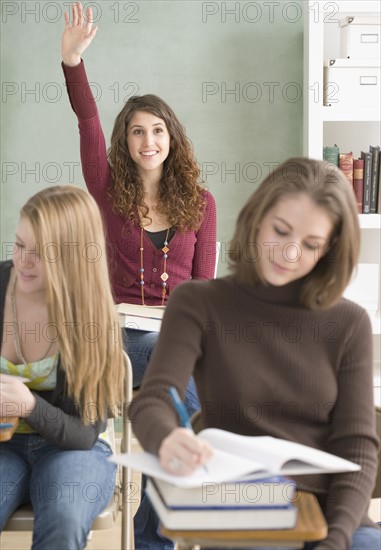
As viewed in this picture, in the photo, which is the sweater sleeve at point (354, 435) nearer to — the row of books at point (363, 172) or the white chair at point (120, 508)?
the white chair at point (120, 508)

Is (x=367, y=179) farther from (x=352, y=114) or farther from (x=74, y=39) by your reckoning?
(x=74, y=39)

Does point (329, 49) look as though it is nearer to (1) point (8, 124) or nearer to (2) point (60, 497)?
(1) point (8, 124)

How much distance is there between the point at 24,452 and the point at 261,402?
589mm

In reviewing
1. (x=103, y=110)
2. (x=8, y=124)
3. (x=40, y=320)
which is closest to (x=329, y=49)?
(x=103, y=110)

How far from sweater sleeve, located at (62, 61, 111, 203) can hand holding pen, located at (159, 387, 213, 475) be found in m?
1.76

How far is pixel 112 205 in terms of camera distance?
2.96m

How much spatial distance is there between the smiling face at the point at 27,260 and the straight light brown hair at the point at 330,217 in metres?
0.47

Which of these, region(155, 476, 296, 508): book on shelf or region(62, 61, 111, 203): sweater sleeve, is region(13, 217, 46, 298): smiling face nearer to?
region(155, 476, 296, 508): book on shelf

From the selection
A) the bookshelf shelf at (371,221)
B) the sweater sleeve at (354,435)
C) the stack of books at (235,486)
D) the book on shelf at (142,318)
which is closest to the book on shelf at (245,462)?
the stack of books at (235,486)

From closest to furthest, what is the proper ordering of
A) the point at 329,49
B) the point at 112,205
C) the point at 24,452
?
the point at 24,452 < the point at 112,205 < the point at 329,49

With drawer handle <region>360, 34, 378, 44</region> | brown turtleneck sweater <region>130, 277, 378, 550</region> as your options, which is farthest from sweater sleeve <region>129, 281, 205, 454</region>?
drawer handle <region>360, 34, 378, 44</region>

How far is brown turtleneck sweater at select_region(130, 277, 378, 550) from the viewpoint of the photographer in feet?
5.30

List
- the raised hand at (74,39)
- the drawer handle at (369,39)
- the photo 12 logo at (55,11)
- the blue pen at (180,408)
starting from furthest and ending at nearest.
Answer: the photo 12 logo at (55,11) < the drawer handle at (369,39) < the raised hand at (74,39) < the blue pen at (180,408)

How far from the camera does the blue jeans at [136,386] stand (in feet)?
8.07
